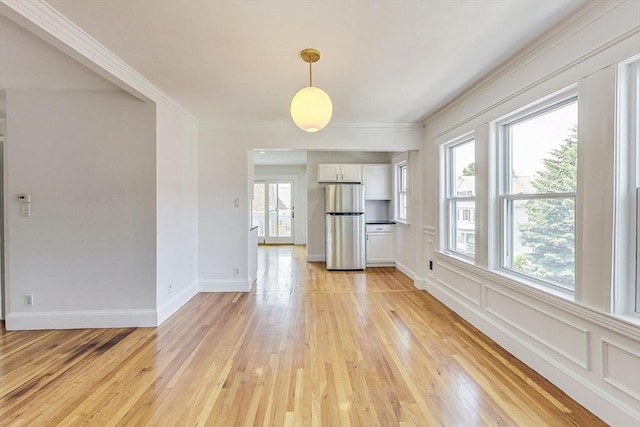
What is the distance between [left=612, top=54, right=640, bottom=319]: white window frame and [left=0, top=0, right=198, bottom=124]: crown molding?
3317 millimetres

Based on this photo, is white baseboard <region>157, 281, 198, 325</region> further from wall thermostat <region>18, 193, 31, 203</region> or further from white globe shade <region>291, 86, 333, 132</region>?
white globe shade <region>291, 86, 333, 132</region>

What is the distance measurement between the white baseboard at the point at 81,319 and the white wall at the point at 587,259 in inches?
135

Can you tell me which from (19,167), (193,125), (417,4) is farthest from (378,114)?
(19,167)

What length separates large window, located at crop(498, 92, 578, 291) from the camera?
202 centimetres

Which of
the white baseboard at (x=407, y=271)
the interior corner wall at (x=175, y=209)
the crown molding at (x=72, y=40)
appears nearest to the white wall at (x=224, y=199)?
the interior corner wall at (x=175, y=209)

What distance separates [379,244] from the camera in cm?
582

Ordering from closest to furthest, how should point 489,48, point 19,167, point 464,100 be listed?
1. point 489,48
2. point 19,167
3. point 464,100

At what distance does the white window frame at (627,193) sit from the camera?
1577 mm

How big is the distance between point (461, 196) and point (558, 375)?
203cm

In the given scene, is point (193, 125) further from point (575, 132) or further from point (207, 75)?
point (575, 132)

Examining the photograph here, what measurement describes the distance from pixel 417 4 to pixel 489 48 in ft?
2.87

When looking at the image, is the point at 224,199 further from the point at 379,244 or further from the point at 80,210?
the point at 379,244

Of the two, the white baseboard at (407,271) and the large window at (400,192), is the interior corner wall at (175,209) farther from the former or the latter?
the large window at (400,192)

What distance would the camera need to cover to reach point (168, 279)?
3291 mm
